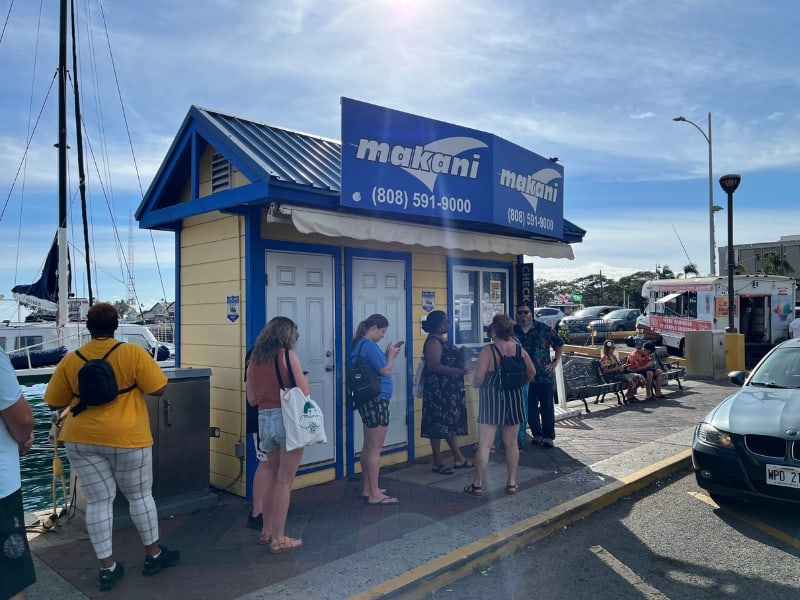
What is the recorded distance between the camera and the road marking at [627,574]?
3801 millimetres

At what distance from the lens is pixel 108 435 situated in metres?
3.68

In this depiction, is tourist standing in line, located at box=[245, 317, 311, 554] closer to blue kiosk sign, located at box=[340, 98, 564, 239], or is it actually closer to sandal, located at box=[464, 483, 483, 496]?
blue kiosk sign, located at box=[340, 98, 564, 239]

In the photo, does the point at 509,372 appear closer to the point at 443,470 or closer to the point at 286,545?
the point at 443,470

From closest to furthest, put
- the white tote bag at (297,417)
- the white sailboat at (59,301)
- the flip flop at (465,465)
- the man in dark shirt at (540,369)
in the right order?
the white tote bag at (297,417) < the flip flop at (465,465) < the man in dark shirt at (540,369) < the white sailboat at (59,301)

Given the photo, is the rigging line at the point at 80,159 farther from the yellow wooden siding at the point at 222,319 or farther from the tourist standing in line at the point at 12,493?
the tourist standing in line at the point at 12,493

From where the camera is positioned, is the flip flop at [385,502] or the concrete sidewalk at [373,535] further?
the flip flop at [385,502]

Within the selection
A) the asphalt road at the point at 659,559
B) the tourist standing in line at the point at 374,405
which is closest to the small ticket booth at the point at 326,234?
the tourist standing in line at the point at 374,405

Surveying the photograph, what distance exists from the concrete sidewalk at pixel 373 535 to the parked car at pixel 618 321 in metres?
20.5

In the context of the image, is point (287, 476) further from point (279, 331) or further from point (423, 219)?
point (423, 219)

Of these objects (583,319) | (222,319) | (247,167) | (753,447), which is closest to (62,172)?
(222,319)

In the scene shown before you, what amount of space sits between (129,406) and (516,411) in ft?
11.0

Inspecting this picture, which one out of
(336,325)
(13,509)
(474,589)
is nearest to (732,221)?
(336,325)

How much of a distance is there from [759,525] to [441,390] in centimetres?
301

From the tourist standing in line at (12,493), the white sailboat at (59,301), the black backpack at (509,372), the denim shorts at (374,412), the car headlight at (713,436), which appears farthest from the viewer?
the white sailboat at (59,301)
